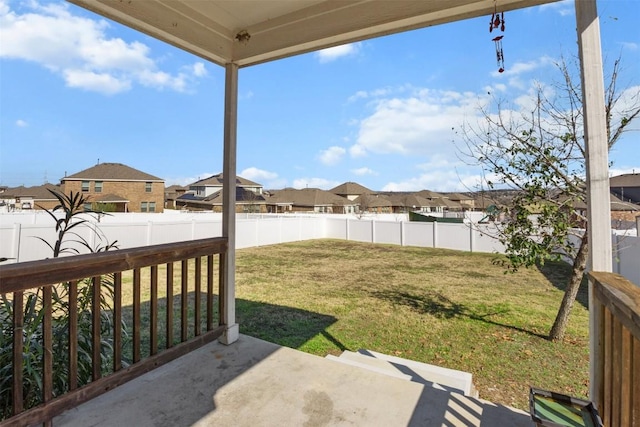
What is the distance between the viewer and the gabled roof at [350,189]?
133 feet

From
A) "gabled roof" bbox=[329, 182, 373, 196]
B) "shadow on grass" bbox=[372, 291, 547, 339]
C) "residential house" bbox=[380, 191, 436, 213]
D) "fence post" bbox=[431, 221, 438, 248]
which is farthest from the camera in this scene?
"gabled roof" bbox=[329, 182, 373, 196]

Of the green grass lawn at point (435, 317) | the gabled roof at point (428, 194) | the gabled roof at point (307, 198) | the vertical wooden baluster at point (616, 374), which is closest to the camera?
the vertical wooden baluster at point (616, 374)

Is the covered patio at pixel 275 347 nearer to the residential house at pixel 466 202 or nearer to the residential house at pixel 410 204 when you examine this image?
the residential house at pixel 466 202

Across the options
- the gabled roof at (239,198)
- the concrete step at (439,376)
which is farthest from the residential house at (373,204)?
the concrete step at (439,376)

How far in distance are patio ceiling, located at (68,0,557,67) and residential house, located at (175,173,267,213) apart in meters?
25.7

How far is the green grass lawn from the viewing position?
3018 mm

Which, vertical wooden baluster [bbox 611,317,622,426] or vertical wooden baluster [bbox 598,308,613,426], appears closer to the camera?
vertical wooden baluster [bbox 611,317,622,426]

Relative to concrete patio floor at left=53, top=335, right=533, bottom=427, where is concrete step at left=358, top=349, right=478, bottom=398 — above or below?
below

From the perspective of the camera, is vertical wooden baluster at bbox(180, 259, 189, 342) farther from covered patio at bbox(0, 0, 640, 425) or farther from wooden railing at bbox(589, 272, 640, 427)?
wooden railing at bbox(589, 272, 640, 427)

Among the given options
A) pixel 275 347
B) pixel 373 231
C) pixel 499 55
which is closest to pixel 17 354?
pixel 275 347

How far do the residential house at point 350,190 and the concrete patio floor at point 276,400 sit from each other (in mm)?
38450

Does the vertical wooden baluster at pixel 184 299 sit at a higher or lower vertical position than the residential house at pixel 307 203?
lower

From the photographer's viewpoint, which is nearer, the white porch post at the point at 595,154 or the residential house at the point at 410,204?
the white porch post at the point at 595,154

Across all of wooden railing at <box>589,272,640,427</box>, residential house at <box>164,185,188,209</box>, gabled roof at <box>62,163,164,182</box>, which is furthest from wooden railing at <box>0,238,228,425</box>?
residential house at <box>164,185,188,209</box>
